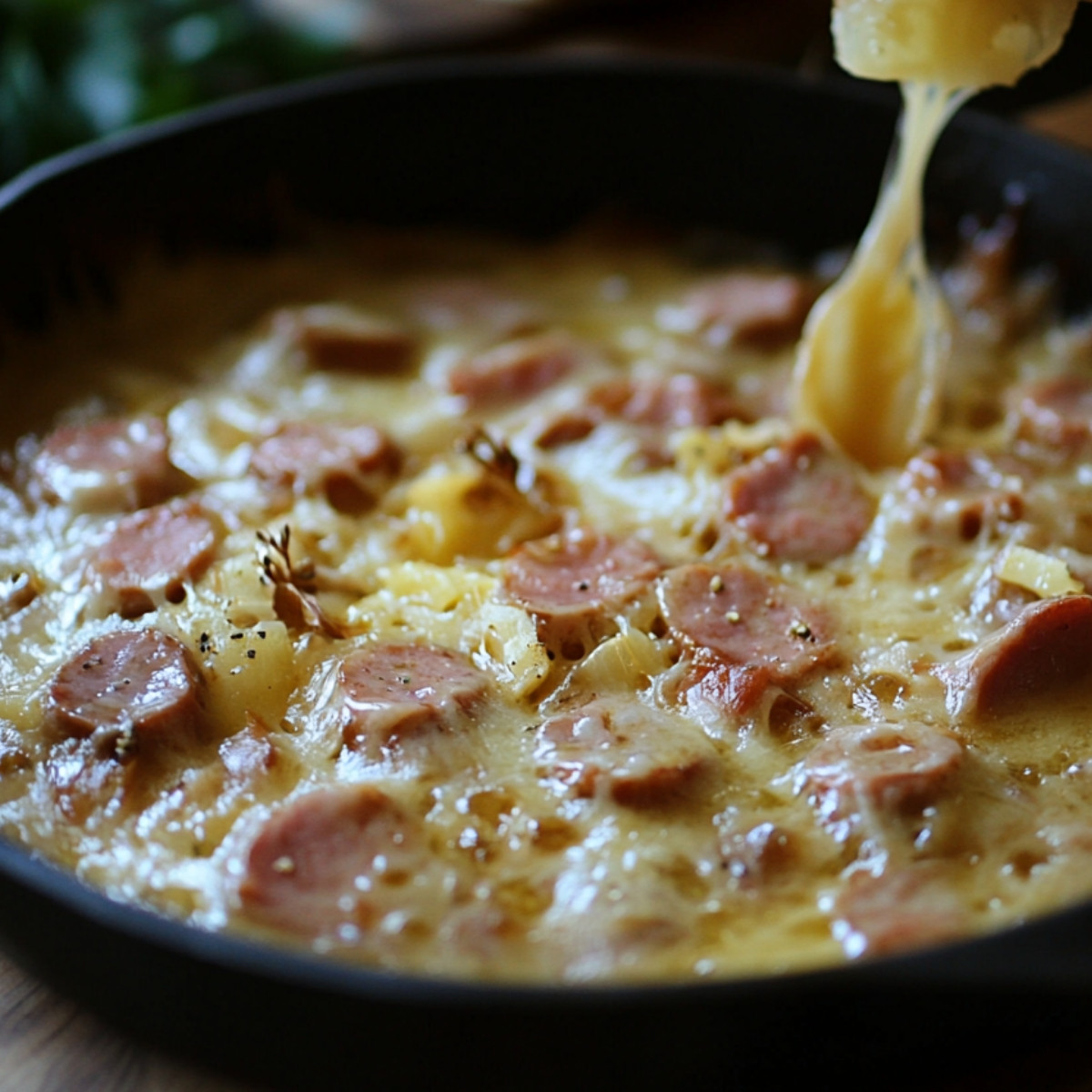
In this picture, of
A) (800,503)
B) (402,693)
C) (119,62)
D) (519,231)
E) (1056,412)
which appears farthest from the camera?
(119,62)

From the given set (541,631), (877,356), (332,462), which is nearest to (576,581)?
(541,631)

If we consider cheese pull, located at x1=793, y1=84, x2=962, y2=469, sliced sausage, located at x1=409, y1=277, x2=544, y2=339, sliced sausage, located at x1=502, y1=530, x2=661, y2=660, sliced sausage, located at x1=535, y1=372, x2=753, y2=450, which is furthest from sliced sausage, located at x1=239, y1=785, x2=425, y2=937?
sliced sausage, located at x1=409, y1=277, x2=544, y2=339

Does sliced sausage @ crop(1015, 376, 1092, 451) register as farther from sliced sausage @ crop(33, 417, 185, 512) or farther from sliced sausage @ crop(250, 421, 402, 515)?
sliced sausage @ crop(33, 417, 185, 512)

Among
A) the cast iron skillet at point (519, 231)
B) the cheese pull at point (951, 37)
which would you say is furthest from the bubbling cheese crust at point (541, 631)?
the cheese pull at point (951, 37)

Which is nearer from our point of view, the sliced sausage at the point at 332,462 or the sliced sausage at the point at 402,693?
the sliced sausage at the point at 402,693

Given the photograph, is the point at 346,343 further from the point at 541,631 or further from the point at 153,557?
the point at 541,631

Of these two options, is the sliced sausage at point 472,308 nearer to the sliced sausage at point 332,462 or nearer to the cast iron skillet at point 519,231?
the cast iron skillet at point 519,231
